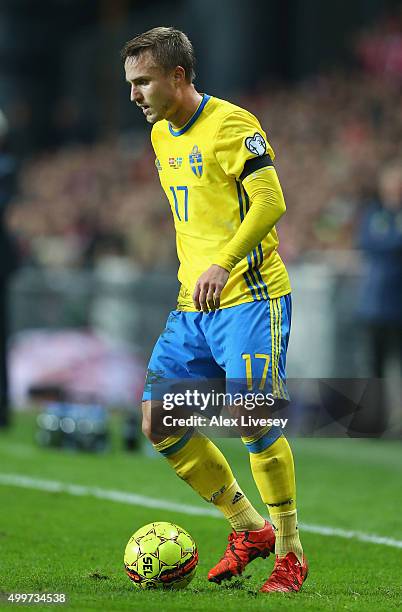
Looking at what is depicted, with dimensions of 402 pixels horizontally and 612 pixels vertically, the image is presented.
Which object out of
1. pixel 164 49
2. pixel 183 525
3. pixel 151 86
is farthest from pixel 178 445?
pixel 183 525

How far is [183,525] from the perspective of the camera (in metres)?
7.02

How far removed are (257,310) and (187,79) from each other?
930 millimetres

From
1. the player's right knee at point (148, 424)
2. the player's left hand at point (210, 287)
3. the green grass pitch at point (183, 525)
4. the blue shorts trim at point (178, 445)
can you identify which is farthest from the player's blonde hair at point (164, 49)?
the green grass pitch at point (183, 525)

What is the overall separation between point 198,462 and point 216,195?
1033 millimetres

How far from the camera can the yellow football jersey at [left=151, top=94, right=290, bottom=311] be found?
5.11 meters

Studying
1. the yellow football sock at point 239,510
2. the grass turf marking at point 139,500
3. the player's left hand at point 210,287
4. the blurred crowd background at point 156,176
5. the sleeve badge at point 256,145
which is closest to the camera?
the player's left hand at point 210,287

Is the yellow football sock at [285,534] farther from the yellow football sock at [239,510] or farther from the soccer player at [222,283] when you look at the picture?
the yellow football sock at [239,510]

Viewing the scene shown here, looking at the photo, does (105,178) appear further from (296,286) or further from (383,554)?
(383,554)

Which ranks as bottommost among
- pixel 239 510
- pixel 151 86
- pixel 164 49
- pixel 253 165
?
pixel 239 510

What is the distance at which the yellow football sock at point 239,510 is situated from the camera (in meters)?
5.33

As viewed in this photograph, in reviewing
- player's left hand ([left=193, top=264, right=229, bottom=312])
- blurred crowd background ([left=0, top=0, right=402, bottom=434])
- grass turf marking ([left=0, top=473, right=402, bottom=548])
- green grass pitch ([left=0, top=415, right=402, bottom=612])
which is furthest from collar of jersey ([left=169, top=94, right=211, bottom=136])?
blurred crowd background ([left=0, top=0, right=402, bottom=434])

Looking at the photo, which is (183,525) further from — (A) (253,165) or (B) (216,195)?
(A) (253,165)

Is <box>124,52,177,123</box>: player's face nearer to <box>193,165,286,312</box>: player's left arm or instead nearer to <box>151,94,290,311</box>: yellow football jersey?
<box>151,94,290,311</box>: yellow football jersey

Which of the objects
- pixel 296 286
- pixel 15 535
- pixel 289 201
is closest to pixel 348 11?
pixel 289 201
